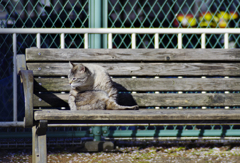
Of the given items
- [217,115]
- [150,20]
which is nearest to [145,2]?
[150,20]

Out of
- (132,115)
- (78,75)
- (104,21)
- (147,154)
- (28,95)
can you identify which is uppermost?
(104,21)

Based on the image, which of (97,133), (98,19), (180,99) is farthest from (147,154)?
(98,19)

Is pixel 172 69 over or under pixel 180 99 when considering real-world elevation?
over

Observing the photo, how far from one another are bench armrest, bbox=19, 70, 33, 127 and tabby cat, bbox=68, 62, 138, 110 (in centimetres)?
48

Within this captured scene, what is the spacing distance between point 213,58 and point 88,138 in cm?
167

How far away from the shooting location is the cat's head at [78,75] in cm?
259

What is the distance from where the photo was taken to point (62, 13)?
12.2 feet

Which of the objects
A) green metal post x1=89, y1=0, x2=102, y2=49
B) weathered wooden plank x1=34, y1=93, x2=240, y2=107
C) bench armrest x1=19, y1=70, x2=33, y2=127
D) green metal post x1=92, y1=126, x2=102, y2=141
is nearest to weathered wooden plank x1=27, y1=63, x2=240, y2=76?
weathered wooden plank x1=34, y1=93, x2=240, y2=107

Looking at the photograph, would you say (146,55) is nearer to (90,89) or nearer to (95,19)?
(90,89)

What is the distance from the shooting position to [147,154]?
3215mm

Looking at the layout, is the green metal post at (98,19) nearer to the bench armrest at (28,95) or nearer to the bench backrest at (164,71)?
the bench backrest at (164,71)

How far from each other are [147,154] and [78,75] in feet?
4.08

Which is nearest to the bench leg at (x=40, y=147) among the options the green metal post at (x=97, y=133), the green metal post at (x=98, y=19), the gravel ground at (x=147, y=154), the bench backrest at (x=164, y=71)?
the bench backrest at (x=164, y=71)

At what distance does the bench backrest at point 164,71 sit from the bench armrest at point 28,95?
24.1 inches
